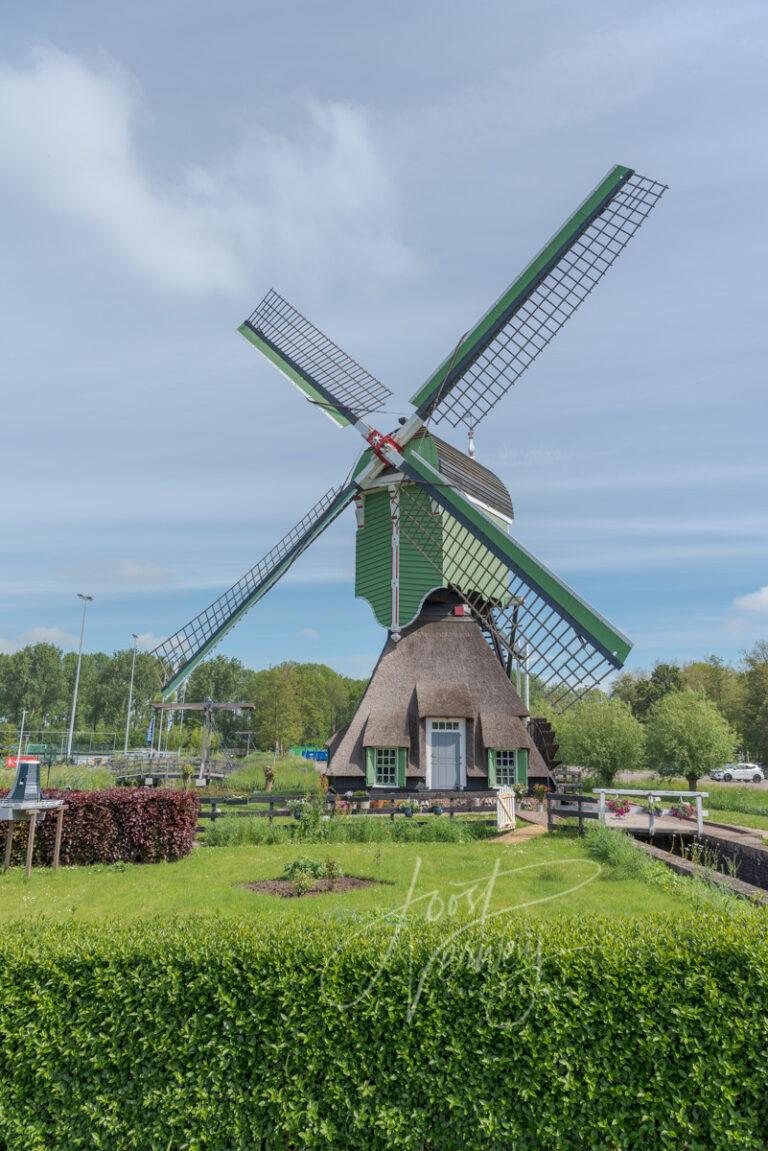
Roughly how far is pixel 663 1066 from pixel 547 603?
14.0m

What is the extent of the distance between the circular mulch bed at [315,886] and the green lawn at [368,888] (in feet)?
0.82

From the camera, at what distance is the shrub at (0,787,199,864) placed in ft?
44.0

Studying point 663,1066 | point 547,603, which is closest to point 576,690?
point 547,603

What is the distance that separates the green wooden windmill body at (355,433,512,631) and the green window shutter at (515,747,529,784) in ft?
15.2

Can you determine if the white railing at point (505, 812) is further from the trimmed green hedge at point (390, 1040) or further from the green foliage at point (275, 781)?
the trimmed green hedge at point (390, 1040)

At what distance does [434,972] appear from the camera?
4.73 metres

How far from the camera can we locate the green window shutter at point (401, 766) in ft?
68.9

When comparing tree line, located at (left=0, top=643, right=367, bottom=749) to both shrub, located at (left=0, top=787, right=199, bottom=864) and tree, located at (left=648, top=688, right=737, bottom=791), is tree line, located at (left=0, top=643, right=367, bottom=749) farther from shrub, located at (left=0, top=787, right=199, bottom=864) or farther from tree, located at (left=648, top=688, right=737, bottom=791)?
shrub, located at (left=0, top=787, right=199, bottom=864)

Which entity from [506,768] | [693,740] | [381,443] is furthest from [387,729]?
[693,740]

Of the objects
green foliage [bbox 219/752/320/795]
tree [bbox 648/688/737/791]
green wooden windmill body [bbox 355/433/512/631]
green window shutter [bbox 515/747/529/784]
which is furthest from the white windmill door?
tree [bbox 648/688/737/791]

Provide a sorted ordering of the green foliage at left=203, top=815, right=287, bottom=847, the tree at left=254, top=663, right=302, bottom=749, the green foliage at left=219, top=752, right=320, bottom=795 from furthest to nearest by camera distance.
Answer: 1. the tree at left=254, top=663, right=302, bottom=749
2. the green foliage at left=219, top=752, right=320, bottom=795
3. the green foliage at left=203, top=815, right=287, bottom=847

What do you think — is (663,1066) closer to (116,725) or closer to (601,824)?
(601,824)

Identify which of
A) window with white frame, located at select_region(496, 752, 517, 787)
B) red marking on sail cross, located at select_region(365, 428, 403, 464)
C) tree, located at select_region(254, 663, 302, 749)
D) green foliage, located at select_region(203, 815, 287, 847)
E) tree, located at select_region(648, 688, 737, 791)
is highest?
red marking on sail cross, located at select_region(365, 428, 403, 464)

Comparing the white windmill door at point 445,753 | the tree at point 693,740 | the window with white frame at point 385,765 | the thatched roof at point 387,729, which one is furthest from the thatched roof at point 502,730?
the tree at point 693,740
